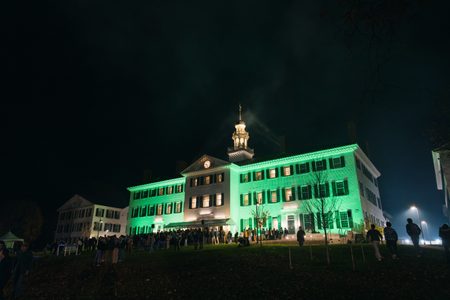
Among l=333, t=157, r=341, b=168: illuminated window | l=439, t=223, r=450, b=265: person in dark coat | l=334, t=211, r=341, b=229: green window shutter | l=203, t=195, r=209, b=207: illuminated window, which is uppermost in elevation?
l=333, t=157, r=341, b=168: illuminated window

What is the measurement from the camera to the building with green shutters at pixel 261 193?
Answer: 3177cm

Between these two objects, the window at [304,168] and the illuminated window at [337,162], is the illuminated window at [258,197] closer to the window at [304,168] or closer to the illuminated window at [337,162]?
the window at [304,168]

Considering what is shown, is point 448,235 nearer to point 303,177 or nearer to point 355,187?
point 355,187

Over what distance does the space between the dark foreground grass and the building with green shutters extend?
14617 millimetres

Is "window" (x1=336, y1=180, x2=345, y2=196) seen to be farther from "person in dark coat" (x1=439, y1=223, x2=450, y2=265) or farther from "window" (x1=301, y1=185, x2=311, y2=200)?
"person in dark coat" (x1=439, y1=223, x2=450, y2=265)

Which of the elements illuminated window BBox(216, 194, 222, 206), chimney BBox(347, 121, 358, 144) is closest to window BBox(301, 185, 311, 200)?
chimney BBox(347, 121, 358, 144)

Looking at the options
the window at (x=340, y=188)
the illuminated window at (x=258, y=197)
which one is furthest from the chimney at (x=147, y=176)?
the window at (x=340, y=188)

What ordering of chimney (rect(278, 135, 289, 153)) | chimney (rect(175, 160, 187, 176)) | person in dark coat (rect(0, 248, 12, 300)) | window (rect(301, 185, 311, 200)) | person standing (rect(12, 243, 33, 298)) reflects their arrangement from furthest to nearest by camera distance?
chimney (rect(175, 160, 187, 176))
chimney (rect(278, 135, 289, 153))
window (rect(301, 185, 311, 200))
person standing (rect(12, 243, 33, 298))
person in dark coat (rect(0, 248, 12, 300))

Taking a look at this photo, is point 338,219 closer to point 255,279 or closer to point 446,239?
point 446,239

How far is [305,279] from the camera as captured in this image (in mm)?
10766

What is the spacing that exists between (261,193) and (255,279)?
25963 millimetres

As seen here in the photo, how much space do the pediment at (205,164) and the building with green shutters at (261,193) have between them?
4.3 inches

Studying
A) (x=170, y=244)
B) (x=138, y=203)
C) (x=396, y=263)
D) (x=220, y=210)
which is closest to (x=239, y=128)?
(x=220, y=210)

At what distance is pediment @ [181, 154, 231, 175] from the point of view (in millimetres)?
40400
